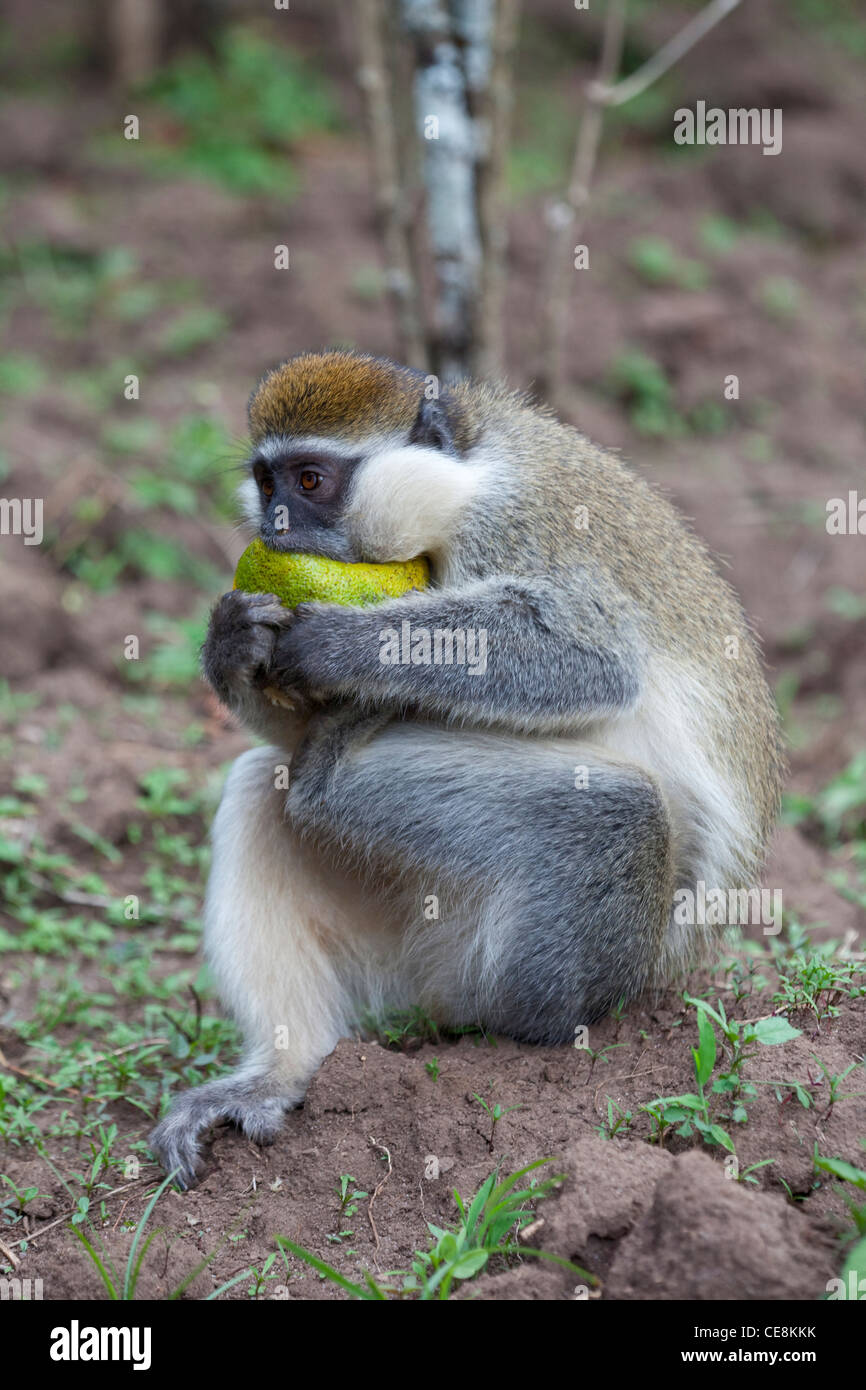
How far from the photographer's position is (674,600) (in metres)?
3.88

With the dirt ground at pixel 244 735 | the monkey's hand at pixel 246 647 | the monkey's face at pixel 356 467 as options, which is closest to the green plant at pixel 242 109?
the dirt ground at pixel 244 735

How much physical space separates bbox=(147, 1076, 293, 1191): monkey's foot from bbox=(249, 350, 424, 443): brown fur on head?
6.04 ft

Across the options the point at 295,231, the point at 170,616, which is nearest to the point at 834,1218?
the point at 170,616

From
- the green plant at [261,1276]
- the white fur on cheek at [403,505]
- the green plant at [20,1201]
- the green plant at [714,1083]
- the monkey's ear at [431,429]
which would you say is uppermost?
the monkey's ear at [431,429]

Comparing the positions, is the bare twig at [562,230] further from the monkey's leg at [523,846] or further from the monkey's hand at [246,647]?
the monkey's leg at [523,846]

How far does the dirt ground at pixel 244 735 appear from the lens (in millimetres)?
3016

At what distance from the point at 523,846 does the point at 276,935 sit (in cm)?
87

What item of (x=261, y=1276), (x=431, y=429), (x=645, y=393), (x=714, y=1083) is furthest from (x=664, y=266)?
(x=261, y=1276)

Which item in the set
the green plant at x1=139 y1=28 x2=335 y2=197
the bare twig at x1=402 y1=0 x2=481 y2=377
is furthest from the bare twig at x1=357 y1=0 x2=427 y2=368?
the green plant at x1=139 y1=28 x2=335 y2=197

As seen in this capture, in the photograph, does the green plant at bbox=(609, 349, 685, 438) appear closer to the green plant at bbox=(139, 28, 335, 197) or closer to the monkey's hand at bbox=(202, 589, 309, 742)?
the green plant at bbox=(139, 28, 335, 197)

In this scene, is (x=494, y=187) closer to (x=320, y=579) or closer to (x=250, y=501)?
(x=250, y=501)

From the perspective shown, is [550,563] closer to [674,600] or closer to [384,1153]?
[674,600]

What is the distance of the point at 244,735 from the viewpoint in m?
6.14
